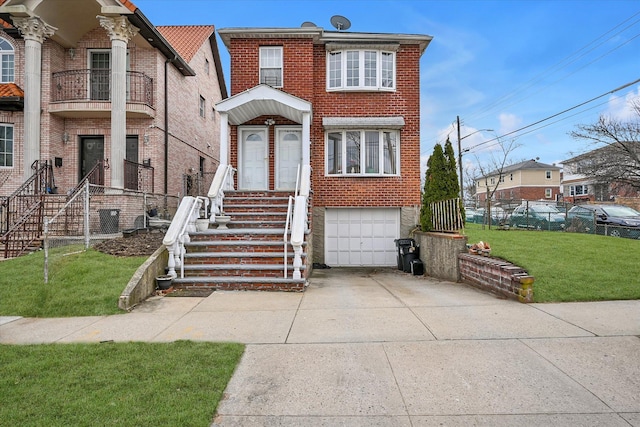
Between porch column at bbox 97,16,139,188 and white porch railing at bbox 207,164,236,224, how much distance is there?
12.8 ft

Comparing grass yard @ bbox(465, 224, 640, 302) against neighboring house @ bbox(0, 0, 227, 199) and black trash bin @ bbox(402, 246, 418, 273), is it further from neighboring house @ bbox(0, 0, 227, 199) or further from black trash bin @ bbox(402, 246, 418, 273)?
neighboring house @ bbox(0, 0, 227, 199)

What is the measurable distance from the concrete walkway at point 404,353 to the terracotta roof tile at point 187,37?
14.4 m

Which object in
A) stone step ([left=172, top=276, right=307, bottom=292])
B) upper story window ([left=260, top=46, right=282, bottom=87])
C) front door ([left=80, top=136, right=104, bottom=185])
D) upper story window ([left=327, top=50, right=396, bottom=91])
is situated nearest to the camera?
stone step ([left=172, top=276, right=307, bottom=292])

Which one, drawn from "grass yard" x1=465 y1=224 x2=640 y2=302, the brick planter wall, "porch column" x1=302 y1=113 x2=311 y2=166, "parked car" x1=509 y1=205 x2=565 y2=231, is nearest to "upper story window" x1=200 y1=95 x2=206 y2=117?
"porch column" x1=302 y1=113 x2=311 y2=166

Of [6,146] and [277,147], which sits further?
[6,146]

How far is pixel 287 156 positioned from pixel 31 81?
8967 millimetres

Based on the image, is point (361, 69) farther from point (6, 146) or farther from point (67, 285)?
point (6, 146)

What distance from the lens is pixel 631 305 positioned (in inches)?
235

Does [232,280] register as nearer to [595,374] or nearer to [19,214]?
[595,374]

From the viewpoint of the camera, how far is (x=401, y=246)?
12203mm

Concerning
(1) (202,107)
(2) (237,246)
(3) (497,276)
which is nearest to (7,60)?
(1) (202,107)

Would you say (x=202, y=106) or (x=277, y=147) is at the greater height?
(x=202, y=106)

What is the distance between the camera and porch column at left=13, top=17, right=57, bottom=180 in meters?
12.6

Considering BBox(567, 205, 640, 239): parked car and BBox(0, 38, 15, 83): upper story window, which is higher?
BBox(0, 38, 15, 83): upper story window
